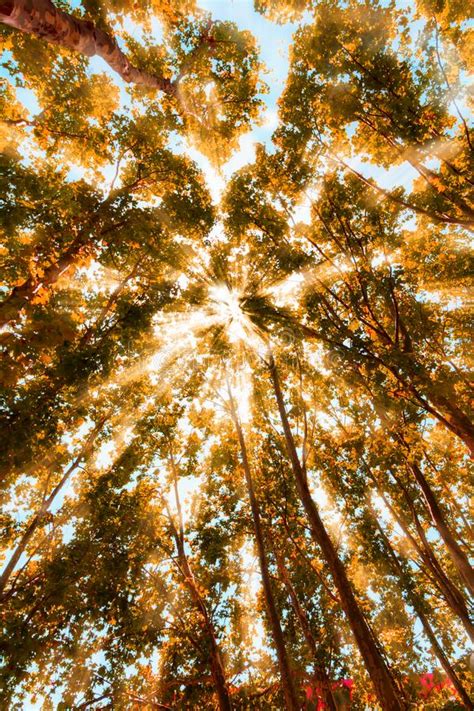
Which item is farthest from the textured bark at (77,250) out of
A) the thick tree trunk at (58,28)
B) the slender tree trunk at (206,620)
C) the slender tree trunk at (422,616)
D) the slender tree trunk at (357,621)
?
the slender tree trunk at (422,616)

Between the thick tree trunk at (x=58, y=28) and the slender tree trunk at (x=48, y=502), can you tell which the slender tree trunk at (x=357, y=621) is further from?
the thick tree trunk at (x=58, y=28)

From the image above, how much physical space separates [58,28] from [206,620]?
40.0ft

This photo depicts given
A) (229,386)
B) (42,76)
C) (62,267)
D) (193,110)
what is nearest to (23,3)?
(62,267)

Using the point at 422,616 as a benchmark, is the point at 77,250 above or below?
above

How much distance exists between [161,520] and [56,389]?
6.91 metres

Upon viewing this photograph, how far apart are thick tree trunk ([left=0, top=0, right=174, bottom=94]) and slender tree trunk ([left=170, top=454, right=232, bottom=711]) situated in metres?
10.6

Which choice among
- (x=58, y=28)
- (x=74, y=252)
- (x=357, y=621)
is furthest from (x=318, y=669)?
(x=58, y=28)

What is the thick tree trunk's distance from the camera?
3.67 metres

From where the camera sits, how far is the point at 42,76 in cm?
721

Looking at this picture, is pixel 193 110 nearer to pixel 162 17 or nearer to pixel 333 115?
pixel 162 17

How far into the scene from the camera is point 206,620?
8461mm

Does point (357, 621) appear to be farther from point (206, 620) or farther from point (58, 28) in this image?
point (58, 28)

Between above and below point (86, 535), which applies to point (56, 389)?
above

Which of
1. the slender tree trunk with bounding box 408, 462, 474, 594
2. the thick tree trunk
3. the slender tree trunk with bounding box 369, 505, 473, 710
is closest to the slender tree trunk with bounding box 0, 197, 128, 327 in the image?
the thick tree trunk
